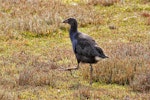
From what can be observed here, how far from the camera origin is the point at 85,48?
10.6 metres

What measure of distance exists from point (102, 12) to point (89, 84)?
8.25 metres

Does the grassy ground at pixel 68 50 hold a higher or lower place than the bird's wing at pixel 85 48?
lower

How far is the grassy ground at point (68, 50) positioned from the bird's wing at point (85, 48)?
55 centimetres

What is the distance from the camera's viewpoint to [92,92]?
9727mm

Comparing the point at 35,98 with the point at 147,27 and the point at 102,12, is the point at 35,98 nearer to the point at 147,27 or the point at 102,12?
the point at 147,27

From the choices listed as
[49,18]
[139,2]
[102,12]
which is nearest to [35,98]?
[49,18]

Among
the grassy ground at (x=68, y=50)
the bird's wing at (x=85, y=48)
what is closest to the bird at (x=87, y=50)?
the bird's wing at (x=85, y=48)

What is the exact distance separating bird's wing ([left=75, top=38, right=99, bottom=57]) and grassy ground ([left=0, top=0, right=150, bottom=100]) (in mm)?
554

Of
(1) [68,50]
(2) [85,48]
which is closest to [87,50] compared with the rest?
(2) [85,48]

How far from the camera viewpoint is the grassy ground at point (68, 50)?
9992 mm

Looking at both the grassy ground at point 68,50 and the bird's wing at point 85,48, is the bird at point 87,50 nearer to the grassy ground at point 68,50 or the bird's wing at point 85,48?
the bird's wing at point 85,48

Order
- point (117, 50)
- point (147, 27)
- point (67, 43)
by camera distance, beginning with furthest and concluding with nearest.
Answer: point (147, 27)
point (67, 43)
point (117, 50)

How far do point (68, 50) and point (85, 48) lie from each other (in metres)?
3.24

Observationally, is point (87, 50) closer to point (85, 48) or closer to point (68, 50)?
point (85, 48)
